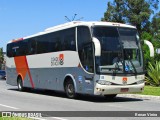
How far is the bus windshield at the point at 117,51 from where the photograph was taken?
17891mm

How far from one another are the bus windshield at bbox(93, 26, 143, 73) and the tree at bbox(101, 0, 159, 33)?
42.5 m

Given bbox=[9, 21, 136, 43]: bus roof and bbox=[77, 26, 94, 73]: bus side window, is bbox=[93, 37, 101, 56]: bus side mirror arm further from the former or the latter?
bbox=[9, 21, 136, 43]: bus roof

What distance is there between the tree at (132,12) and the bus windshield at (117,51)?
4247 cm

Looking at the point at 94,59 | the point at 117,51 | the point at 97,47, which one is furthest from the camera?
the point at 117,51

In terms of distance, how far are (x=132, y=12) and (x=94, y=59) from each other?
45750 millimetres

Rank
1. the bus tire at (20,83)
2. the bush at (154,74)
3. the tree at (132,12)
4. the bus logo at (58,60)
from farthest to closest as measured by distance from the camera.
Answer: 1. the tree at (132,12)
2. the bush at (154,74)
3. the bus tire at (20,83)
4. the bus logo at (58,60)

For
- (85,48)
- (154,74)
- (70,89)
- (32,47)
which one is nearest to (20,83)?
(32,47)

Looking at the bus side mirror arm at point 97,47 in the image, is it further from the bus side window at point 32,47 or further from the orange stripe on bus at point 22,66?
the orange stripe on bus at point 22,66

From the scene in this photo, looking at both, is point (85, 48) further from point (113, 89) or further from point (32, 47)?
point (32, 47)

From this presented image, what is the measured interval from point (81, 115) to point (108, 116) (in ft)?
2.97

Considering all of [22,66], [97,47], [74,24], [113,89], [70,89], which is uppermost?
[74,24]

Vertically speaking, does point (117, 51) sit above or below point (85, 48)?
below

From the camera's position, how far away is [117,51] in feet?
59.5

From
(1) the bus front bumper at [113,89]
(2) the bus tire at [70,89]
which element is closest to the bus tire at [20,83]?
(2) the bus tire at [70,89]
